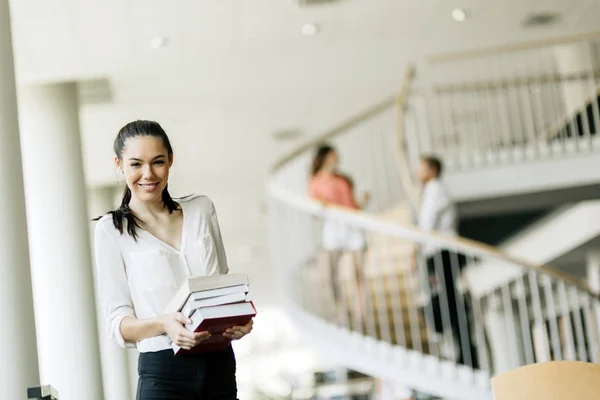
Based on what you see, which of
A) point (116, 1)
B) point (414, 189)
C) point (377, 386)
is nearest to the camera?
point (116, 1)

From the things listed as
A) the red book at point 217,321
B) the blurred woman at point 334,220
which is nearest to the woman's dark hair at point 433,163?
the blurred woman at point 334,220

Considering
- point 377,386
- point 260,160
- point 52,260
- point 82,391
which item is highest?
point 260,160

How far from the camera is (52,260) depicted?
7.50 m

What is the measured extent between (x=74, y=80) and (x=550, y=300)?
14.7 ft

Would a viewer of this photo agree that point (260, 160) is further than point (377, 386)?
No

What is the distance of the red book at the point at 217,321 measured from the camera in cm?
209

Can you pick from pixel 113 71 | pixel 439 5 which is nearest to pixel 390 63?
pixel 439 5

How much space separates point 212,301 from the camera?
2105 millimetres

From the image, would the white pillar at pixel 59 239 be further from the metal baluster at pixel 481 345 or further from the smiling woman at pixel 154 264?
the smiling woman at pixel 154 264

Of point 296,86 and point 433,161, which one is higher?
point 296,86

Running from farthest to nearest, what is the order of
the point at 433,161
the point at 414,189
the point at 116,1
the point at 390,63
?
the point at 390,63
the point at 414,189
the point at 433,161
the point at 116,1

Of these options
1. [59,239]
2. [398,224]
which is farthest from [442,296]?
[59,239]

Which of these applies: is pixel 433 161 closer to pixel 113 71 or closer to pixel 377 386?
pixel 113 71

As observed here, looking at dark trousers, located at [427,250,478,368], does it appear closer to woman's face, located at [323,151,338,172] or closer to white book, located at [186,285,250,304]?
woman's face, located at [323,151,338,172]
